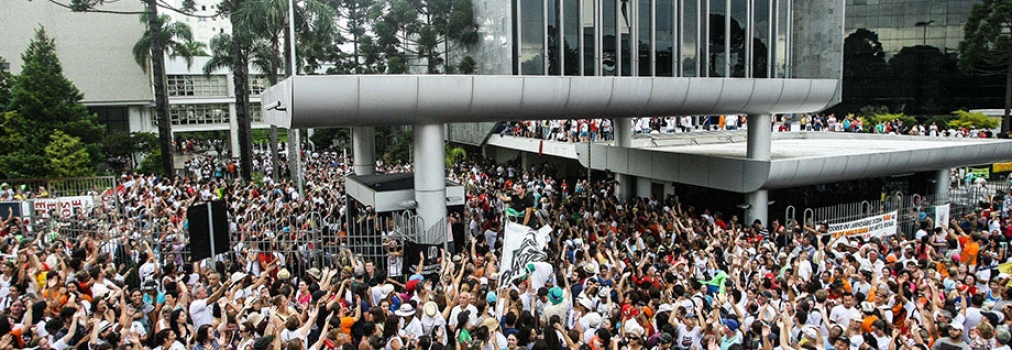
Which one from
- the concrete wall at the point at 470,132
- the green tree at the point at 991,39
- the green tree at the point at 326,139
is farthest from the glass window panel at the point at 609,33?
the green tree at the point at 326,139

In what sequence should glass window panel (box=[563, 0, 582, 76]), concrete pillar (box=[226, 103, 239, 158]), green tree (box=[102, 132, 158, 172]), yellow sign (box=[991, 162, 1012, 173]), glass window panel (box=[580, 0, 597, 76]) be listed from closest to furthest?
1. glass window panel (box=[580, 0, 597, 76])
2. glass window panel (box=[563, 0, 582, 76])
3. yellow sign (box=[991, 162, 1012, 173])
4. green tree (box=[102, 132, 158, 172])
5. concrete pillar (box=[226, 103, 239, 158])

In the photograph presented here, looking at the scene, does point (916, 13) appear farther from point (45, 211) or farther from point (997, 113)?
point (45, 211)

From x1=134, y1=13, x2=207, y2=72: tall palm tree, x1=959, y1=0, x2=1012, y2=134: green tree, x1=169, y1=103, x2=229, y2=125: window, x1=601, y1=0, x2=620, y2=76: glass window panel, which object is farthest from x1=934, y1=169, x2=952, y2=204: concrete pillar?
x1=169, y1=103, x2=229, y2=125: window

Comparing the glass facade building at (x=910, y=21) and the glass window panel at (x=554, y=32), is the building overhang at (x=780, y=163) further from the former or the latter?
the glass facade building at (x=910, y=21)

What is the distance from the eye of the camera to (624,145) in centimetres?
2269

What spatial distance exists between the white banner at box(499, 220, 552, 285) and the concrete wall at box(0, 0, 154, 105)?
44803 mm

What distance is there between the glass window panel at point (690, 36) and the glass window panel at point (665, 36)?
48cm

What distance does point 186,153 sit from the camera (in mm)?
53938

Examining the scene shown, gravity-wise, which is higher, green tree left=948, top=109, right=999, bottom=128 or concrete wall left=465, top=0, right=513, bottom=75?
concrete wall left=465, top=0, right=513, bottom=75

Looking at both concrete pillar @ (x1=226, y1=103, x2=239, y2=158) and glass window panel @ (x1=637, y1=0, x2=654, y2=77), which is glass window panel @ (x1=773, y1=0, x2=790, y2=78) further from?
concrete pillar @ (x1=226, y1=103, x2=239, y2=158)

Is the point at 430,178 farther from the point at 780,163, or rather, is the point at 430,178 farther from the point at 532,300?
the point at 780,163

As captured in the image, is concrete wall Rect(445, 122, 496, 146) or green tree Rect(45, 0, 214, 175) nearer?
green tree Rect(45, 0, 214, 175)

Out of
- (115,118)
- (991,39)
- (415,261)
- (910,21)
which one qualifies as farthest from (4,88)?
(910,21)

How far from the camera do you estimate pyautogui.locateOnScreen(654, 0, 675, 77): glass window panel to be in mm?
24625
